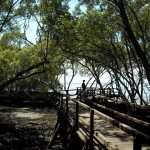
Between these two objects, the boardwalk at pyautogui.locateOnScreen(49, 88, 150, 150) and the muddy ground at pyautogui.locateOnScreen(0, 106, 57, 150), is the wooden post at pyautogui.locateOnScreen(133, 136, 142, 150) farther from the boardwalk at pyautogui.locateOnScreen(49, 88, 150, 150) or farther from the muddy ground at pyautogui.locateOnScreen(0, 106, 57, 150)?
the muddy ground at pyautogui.locateOnScreen(0, 106, 57, 150)

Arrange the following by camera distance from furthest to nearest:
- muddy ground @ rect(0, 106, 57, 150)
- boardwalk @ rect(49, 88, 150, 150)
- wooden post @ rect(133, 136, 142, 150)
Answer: muddy ground @ rect(0, 106, 57, 150) → boardwalk @ rect(49, 88, 150, 150) → wooden post @ rect(133, 136, 142, 150)

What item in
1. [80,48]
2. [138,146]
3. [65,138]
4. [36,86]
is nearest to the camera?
[138,146]

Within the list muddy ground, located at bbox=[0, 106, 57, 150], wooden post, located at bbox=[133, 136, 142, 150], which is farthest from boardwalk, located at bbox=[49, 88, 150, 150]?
muddy ground, located at bbox=[0, 106, 57, 150]

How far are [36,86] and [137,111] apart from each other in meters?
45.6

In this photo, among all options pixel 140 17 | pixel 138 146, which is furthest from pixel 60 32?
pixel 138 146

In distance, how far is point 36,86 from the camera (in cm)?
6431

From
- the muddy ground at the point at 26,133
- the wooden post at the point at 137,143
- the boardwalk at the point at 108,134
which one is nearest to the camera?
the wooden post at the point at 137,143

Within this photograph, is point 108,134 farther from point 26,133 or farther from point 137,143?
point 26,133

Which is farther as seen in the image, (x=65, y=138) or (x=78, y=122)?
(x=65, y=138)

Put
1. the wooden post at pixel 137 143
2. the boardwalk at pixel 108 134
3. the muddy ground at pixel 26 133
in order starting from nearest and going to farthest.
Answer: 1. the wooden post at pixel 137 143
2. the boardwalk at pixel 108 134
3. the muddy ground at pixel 26 133

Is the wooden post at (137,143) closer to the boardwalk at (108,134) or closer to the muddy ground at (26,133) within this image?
the boardwalk at (108,134)

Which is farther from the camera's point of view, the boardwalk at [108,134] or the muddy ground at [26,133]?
the muddy ground at [26,133]

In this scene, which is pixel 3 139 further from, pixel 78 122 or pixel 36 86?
pixel 36 86

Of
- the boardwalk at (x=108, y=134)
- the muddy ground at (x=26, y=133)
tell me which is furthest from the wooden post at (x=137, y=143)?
the muddy ground at (x=26, y=133)
